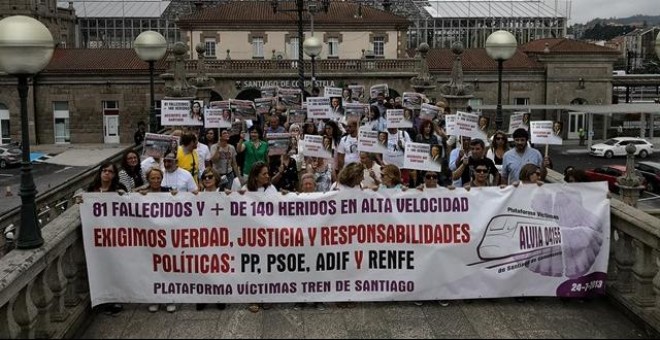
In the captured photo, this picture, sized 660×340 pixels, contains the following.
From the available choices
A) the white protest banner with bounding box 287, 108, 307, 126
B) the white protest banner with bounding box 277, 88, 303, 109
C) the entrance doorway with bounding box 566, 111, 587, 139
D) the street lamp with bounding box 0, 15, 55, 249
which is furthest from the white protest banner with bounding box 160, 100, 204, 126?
the entrance doorway with bounding box 566, 111, 587, 139

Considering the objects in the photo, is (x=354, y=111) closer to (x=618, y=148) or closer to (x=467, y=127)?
(x=467, y=127)

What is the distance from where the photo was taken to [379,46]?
161ft

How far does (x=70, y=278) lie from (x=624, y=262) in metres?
5.66

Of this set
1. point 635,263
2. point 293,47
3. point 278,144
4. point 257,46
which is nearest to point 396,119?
point 278,144

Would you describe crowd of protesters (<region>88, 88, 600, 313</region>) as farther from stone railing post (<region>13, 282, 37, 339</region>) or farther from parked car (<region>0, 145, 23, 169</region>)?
parked car (<region>0, 145, 23, 169</region>)

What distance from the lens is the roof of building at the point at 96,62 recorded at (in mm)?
46812

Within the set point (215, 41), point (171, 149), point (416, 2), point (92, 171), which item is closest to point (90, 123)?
point (215, 41)

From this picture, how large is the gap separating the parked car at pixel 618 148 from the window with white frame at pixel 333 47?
1773 centimetres

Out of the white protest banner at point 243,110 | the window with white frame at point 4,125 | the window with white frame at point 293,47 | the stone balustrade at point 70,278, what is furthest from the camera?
the window with white frame at point 293,47

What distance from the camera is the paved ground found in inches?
265

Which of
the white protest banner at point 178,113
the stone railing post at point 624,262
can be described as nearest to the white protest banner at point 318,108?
the white protest banner at point 178,113

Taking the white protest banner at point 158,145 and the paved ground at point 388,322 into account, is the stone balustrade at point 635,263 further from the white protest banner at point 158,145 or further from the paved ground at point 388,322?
the white protest banner at point 158,145

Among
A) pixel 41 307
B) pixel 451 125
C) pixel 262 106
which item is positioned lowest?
pixel 41 307

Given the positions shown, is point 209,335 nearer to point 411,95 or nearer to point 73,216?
point 73,216
